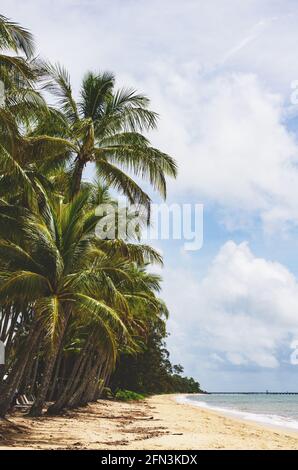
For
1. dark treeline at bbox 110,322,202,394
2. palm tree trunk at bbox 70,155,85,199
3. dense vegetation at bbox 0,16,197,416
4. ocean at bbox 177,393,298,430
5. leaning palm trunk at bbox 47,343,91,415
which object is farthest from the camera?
dark treeline at bbox 110,322,202,394

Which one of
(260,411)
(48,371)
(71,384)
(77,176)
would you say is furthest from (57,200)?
(260,411)

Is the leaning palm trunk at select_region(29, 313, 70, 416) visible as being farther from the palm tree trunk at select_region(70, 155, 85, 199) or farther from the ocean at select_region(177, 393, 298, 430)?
the ocean at select_region(177, 393, 298, 430)

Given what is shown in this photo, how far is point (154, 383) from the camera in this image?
5994 centimetres

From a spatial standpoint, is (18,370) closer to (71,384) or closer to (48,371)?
(48,371)

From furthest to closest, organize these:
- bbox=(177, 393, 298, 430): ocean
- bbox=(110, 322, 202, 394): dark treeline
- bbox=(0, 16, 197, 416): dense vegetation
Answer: bbox=(110, 322, 202, 394): dark treeline, bbox=(177, 393, 298, 430): ocean, bbox=(0, 16, 197, 416): dense vegetation

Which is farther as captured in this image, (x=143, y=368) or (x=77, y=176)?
(x=143, y=368)

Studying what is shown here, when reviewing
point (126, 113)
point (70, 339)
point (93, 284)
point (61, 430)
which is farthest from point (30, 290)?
point (70, 339)

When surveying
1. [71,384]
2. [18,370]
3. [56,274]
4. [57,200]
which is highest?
[57,200]

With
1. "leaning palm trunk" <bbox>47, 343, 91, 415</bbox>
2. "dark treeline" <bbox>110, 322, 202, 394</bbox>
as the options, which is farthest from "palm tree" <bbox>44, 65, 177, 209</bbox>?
"dark treeline" <bbox>110, 322, 202, 394</bbox>

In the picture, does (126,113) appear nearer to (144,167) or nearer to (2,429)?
(144,167)

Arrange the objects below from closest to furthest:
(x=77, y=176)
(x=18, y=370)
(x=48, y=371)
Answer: (x=18, y=370)
(x=48, y=371)
(x=77, y=176)

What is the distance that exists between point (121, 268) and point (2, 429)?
18.8 feet

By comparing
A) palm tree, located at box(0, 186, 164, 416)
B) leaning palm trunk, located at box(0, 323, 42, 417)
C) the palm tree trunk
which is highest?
the palm tree trunk
